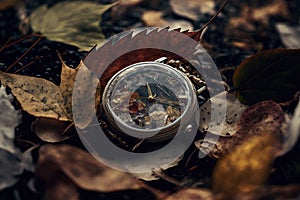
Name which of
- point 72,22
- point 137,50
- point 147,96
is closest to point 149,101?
point 147,96

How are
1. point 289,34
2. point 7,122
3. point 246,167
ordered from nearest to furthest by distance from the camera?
1. point 246,167
2. point 7,122
3. point 289,34

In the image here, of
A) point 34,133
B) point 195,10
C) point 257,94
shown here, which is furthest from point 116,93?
point 195,10

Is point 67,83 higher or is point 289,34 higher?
point 67,83

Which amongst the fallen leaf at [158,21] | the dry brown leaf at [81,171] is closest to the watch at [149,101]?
the dry brown leaf at [81,171]

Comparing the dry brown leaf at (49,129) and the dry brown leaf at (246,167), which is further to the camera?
the dry brown leaf at (49,129)

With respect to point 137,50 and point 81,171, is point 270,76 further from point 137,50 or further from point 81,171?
point 81,171

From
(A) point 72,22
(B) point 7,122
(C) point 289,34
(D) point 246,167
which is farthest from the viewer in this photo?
(C) point 289,34

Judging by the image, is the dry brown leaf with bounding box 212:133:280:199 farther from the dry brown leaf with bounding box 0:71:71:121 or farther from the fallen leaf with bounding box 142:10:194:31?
the fallen leaf with bounding box 142:10:194:31

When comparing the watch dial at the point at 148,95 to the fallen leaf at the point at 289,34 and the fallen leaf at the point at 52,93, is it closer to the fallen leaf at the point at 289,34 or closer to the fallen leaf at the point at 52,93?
the fallen leaf at the point at 52,93

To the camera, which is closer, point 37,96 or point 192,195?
point 192,195
